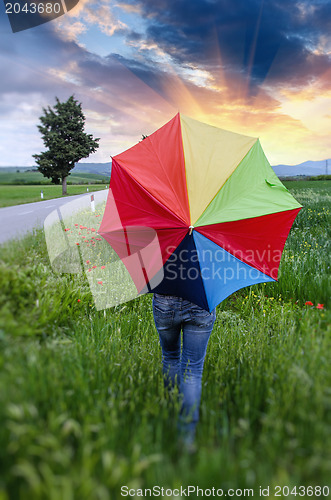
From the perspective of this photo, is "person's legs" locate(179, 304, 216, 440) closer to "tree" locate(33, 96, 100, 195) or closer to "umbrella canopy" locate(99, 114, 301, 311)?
"umbrella canopy" locate(99, 114, 301, 311)

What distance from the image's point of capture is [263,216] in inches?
93.0

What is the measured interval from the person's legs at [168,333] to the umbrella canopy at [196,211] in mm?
173

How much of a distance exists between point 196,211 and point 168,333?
3.67 ft

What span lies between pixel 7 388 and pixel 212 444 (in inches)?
43.6

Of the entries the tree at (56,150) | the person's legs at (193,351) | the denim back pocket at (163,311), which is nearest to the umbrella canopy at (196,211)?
the denim back pocket at (163,311)

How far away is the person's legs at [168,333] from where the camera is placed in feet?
8.36

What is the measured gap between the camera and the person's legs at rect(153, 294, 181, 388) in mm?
2549

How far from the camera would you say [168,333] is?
2.69m

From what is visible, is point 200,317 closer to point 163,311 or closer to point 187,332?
point 187,332

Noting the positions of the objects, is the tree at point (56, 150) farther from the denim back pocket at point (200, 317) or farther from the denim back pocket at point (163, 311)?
the denim back pocket at point (200, 317)

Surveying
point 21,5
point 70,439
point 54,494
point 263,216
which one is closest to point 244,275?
point 263,216

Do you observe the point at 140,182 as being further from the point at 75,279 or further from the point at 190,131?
the point at 75,279

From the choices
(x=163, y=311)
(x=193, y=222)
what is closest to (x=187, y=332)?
(x=163, y=311)

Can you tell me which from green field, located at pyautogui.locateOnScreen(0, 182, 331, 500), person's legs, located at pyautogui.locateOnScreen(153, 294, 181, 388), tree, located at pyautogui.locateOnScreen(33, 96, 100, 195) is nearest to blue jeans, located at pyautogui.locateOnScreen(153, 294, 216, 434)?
person's legs, located at pyautogui.locateOnScreen(153, 294, 181, 388)
